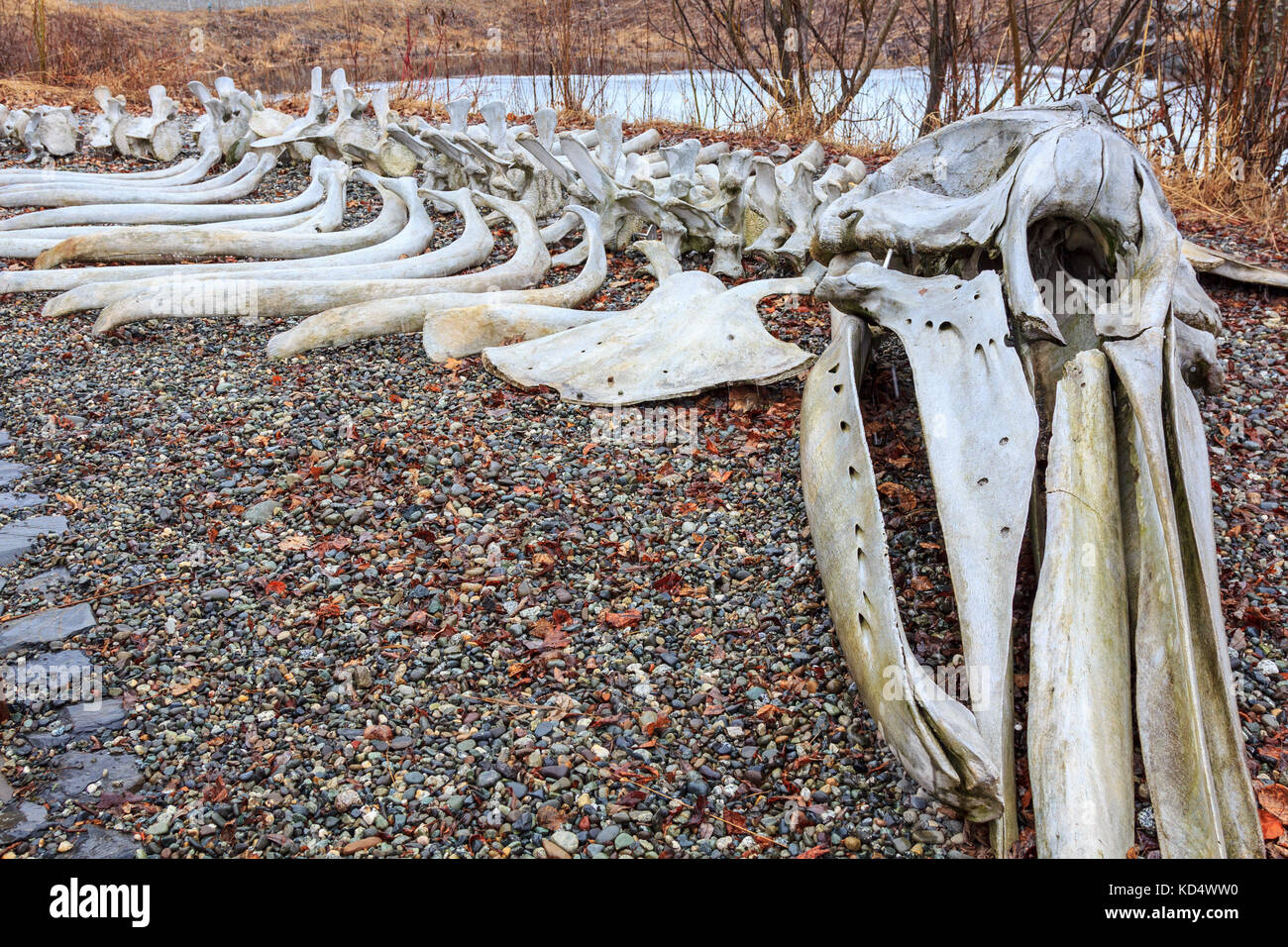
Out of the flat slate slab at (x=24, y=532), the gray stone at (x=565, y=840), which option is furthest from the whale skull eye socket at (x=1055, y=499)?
the flat slate slab at (x=24, y=532)

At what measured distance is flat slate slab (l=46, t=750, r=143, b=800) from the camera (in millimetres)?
2363

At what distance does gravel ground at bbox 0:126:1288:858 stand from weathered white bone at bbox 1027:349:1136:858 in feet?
1.10

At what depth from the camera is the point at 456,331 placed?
4.57 m

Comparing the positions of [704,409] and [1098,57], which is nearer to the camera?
[704,409]

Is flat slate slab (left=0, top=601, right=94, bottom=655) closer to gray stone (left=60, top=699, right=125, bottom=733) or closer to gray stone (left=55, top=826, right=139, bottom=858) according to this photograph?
gray stone (left=60, top=699, right=125, bottom=733)

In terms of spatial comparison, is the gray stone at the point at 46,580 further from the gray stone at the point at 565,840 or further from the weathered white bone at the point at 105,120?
the weathered white bone at the point at 105,120

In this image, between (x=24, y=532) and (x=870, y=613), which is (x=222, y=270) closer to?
(x=24, y=532)

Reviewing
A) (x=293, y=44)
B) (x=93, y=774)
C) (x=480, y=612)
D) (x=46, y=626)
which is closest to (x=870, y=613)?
(x=480, y=612)

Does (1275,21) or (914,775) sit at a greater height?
(1275,21)

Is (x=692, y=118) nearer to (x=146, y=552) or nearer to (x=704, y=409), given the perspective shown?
(x=704, y=409)

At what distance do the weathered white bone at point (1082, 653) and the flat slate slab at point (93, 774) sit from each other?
2.04m

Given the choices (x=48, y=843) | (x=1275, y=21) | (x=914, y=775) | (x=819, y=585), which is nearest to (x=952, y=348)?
(x=819, y=585)

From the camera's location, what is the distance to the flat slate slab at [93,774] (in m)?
2.36

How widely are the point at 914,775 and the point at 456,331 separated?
3193 mm
